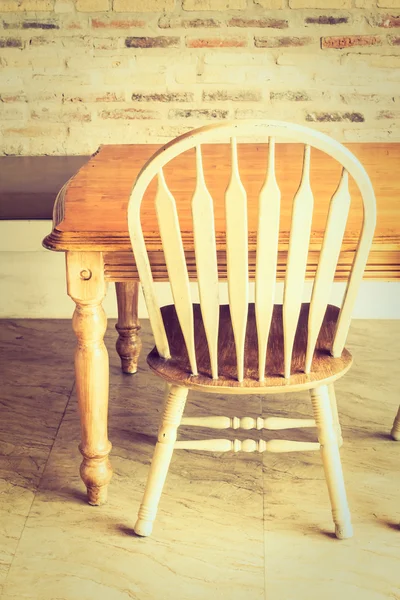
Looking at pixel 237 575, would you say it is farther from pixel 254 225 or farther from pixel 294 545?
pixel 254 225

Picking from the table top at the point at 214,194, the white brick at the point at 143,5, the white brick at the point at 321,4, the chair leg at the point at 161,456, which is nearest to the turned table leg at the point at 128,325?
the table top at the point at 214,194

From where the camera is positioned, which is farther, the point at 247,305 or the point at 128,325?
the point at 128,325

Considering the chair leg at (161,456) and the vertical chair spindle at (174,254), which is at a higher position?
the vertical chair spindle at (174,254)

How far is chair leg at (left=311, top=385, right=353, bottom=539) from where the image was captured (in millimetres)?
1728

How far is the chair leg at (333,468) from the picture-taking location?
173 cm

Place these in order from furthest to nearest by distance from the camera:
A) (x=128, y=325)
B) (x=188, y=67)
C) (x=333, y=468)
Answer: (x=188, y=67), (x=128, y=325), (x=333, y=468)

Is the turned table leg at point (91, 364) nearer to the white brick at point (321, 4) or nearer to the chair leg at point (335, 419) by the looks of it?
the chair leg at point (335, 419)

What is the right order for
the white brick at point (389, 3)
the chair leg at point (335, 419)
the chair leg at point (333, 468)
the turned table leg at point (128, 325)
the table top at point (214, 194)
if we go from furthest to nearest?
the white brick at point (389, 3), the turned table leg at point (128, 325), the chair leg at point (335, 419), the chair leg at point (333, 468), the table top at point (214, 194)

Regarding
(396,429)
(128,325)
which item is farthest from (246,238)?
(128,325)

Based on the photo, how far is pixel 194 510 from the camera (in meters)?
1.87

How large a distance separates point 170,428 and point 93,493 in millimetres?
292

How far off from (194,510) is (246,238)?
76 cm

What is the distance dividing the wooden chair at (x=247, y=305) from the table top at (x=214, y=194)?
0.36ft

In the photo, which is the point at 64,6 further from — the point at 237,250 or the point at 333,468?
the point at 333,468
